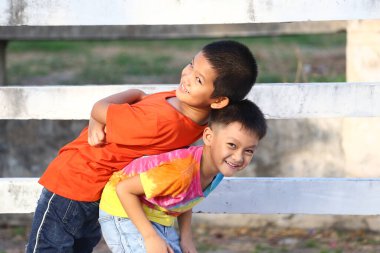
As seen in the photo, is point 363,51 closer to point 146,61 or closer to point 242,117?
point 242,117

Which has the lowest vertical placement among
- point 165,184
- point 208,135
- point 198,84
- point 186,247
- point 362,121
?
point 362,121

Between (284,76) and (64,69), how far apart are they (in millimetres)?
2012

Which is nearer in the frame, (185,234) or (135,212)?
(135,212)

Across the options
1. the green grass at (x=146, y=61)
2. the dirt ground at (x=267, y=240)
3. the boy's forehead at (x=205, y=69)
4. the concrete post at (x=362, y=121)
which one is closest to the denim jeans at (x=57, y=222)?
the boy's forehead at (x=205, y=69)

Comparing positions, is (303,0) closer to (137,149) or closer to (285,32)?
(137,149)

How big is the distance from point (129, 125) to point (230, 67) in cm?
38

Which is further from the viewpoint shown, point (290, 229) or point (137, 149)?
point (290, 229)

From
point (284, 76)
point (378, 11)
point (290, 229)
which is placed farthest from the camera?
point (284, 76)

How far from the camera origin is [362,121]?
524cm

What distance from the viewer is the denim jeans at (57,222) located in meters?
3.15

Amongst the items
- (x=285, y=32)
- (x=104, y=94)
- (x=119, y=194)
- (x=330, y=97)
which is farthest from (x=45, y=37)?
(x=119, y=194)

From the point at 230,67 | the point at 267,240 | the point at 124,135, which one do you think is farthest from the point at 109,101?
the point at 267,240

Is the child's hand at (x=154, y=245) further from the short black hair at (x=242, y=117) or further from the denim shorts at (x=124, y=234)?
the short black hair at (x=242, y=117)

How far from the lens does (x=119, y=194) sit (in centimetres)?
293
